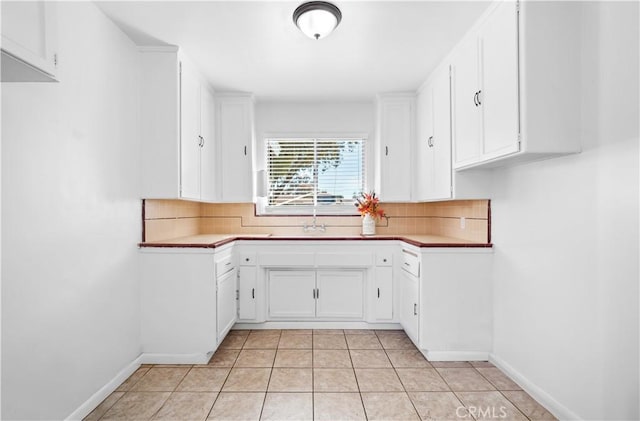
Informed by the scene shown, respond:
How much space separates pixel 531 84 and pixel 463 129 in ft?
2.36

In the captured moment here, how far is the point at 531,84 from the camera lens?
5.85ft

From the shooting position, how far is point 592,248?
1.70 metres

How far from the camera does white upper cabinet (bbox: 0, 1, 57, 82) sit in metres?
1.03

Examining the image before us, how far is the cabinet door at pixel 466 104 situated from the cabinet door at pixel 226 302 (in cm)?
213

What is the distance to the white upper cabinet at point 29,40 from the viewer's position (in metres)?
1.03

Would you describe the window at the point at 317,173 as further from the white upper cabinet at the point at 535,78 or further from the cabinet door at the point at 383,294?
the white upper cabinet at the point at 535,78

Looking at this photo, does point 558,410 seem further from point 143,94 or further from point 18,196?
point 143,94

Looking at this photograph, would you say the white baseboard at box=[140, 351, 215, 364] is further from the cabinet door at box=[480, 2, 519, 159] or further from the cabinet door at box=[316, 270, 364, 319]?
the cabinet door at box=[480, 2, 519, 159]

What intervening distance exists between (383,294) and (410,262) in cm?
50

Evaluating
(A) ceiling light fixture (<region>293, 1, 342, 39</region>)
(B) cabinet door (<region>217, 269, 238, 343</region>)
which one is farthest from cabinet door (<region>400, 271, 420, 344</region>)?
(A) ceiling light fixture (<region>293, 1, 342, 39</region>)

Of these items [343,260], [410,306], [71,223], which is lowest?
[410,306]

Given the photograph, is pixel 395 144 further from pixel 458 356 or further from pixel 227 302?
pixel 227 302

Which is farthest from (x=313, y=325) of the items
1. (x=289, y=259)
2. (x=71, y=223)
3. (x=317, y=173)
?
(x=71, y=223)

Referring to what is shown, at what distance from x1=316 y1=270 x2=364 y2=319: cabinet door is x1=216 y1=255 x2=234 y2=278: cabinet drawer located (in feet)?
2.79
